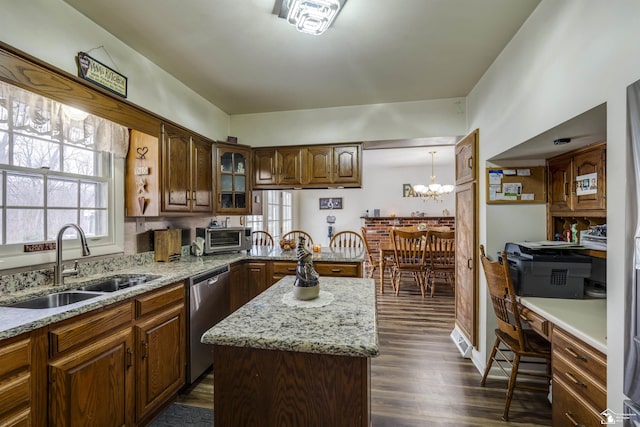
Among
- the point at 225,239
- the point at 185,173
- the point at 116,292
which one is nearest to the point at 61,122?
the point at 185,173

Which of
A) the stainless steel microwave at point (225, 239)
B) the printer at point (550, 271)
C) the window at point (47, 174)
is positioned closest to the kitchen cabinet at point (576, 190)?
the printer at point (550, 271)

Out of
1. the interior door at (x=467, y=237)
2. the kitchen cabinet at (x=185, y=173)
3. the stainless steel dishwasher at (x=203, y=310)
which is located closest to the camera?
the stainless steel dishwasher at (x=203, y=310)

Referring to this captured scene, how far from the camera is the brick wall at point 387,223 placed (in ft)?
22.2

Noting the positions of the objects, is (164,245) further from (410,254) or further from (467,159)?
(410,254)

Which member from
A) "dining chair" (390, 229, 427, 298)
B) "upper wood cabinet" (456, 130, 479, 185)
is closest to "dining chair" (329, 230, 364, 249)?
"dining chair" (390, 229, 427, 298)

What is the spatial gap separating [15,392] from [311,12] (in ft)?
7.01

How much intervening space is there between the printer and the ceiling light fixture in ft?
6.24

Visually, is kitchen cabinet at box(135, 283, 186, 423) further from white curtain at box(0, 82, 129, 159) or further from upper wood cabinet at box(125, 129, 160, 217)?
white curtain at box(0, 82, 129, 159)

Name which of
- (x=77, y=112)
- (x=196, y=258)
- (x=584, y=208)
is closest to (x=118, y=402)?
(x=196, y=258)

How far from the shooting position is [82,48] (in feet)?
5.85

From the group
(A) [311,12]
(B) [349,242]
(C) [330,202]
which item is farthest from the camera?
(C) [330,202]

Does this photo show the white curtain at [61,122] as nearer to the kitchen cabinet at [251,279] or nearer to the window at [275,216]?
the kitchen cabinet at [251,279]

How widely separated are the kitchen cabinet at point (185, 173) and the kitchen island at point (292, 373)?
5.36 ft

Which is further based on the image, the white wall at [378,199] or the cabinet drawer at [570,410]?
the white wall at [378,199]
